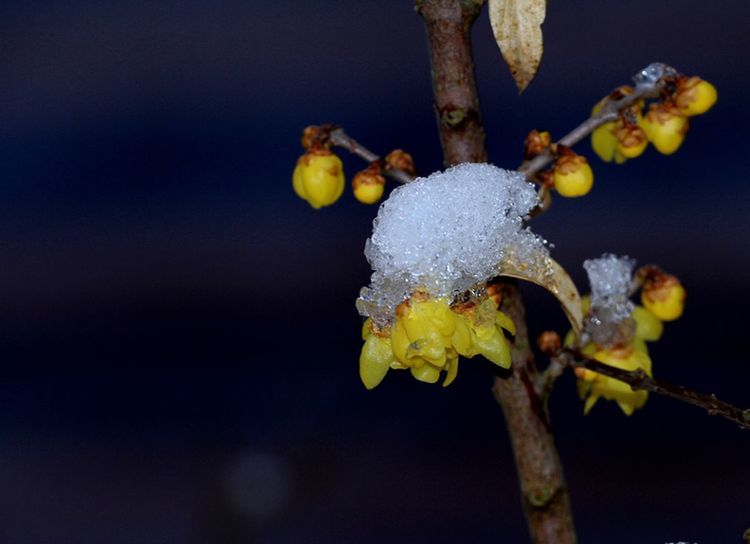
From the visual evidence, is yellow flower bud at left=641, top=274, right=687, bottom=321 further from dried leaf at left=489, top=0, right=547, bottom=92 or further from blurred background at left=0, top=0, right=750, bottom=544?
blurred background at left=0, top=0, right=750, bottom=544

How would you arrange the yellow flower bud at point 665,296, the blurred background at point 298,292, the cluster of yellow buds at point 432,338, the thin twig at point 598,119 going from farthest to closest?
the blurred background at point 298,292 → the yellow flower bud at point 665,296 → the thin twig at point 598,119 → the cluster of yellow buds at point 432,338

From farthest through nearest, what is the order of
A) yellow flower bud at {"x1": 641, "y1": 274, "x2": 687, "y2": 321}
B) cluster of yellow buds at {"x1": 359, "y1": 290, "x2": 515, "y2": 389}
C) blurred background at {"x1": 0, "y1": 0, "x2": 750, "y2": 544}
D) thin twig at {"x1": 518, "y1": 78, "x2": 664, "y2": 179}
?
blurred background at {"x1": 0, "y1": 0, "x2": 750, "y2": 544}, yellow flower bud at {"x1": 641, "y1": 274, "x2": 687, "y2": 321}, thin twig at {"x1": 518, "y1": 78, "x2": 664, "y2": 179}, cluster of yellow buds at {"x1": 359, "y1": 290, "x2": 515, "y2": 389}

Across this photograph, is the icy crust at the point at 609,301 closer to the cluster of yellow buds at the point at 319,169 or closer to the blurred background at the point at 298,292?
the cluster of yellow buds at the point at 319,169

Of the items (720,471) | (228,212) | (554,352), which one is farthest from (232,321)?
(554,352)

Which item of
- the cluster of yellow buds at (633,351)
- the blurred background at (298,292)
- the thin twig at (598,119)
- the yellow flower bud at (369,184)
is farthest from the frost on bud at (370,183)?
the blurred background at (298,292)

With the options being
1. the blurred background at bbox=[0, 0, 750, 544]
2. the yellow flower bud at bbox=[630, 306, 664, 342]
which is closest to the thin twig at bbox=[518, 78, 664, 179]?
the yellow flower bud at bbox=[630, 306, 664, 342]

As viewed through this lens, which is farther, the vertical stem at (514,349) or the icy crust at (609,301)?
the icy crust at (609,301)

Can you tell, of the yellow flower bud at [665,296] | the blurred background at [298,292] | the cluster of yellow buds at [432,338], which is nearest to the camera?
the cluster of yellow buds at [432,338]

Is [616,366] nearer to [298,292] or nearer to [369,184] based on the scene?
[369,184]
